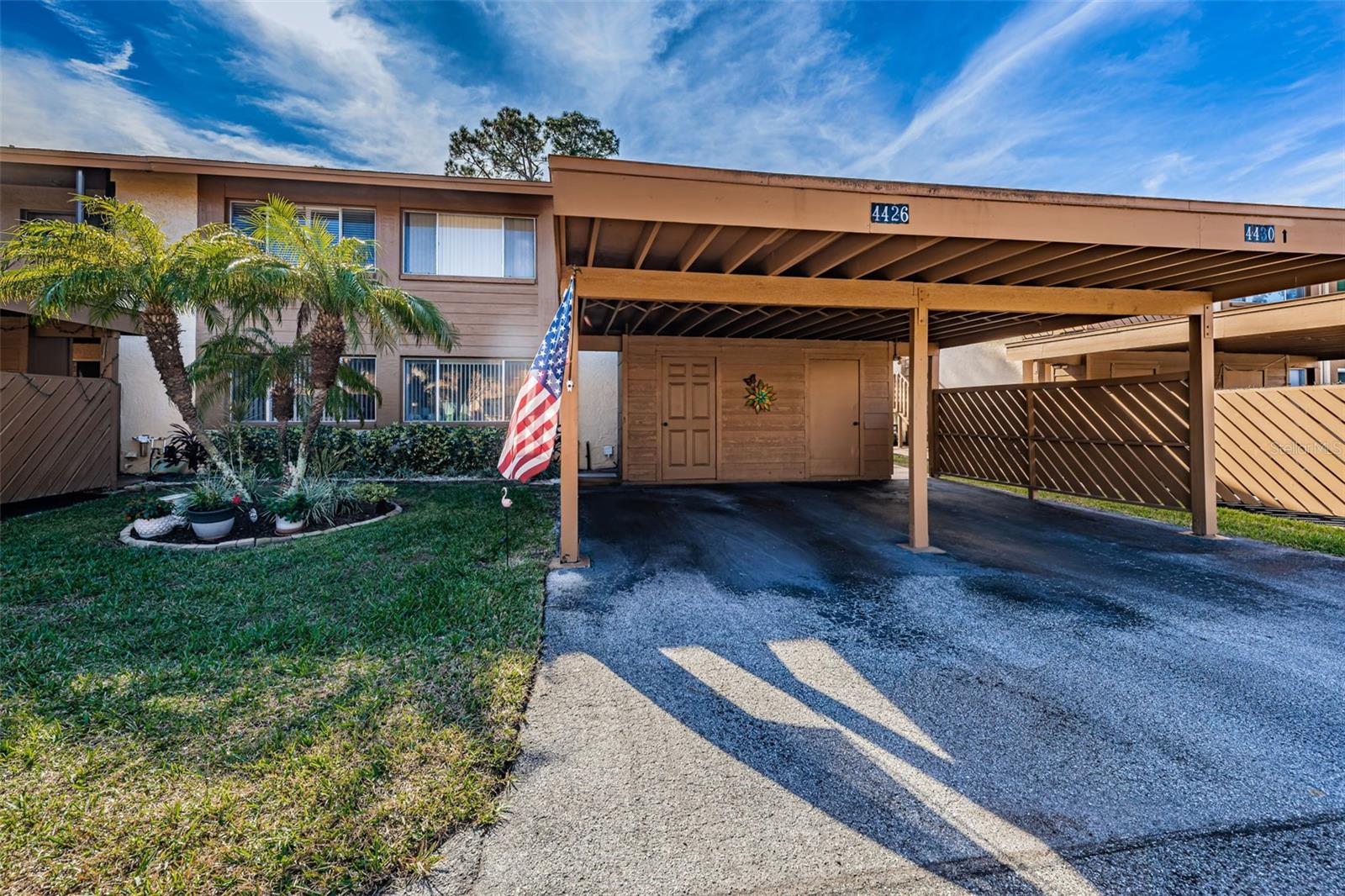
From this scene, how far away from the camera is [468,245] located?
34.1ft

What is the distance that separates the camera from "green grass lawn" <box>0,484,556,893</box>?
1.69 meters

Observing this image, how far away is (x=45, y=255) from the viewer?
553 centimetres

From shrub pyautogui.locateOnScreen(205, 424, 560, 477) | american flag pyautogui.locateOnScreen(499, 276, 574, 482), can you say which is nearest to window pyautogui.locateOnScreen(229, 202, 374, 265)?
shrub pyautogui.locateOnScreen(205, 424, 560, 477)

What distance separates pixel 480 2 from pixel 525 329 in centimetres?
901

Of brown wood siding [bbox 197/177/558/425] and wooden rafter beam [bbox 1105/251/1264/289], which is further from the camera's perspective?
brown wood siding [bbox 197/177/558/425]

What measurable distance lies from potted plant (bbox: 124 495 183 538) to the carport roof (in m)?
4.73

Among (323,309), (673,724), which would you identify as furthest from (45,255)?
(673,724)

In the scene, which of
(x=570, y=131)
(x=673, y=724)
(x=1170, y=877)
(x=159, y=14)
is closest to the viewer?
(x=1170, y=877)

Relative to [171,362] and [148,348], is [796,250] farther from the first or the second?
[148,348]

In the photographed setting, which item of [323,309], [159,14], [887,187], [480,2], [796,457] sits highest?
[480,2]

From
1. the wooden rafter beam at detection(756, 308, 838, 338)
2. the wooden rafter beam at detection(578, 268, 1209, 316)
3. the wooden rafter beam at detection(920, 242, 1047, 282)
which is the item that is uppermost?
the wooden rafter beam at detection(756, 308, 838, 338)

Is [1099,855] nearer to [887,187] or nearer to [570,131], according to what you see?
[887,187]

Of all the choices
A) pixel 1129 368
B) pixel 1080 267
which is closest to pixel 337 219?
pixel 1080 267

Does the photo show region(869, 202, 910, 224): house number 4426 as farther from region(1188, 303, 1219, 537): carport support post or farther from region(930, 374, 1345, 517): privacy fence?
region(930, 374, 1345, 517): privacy fence
